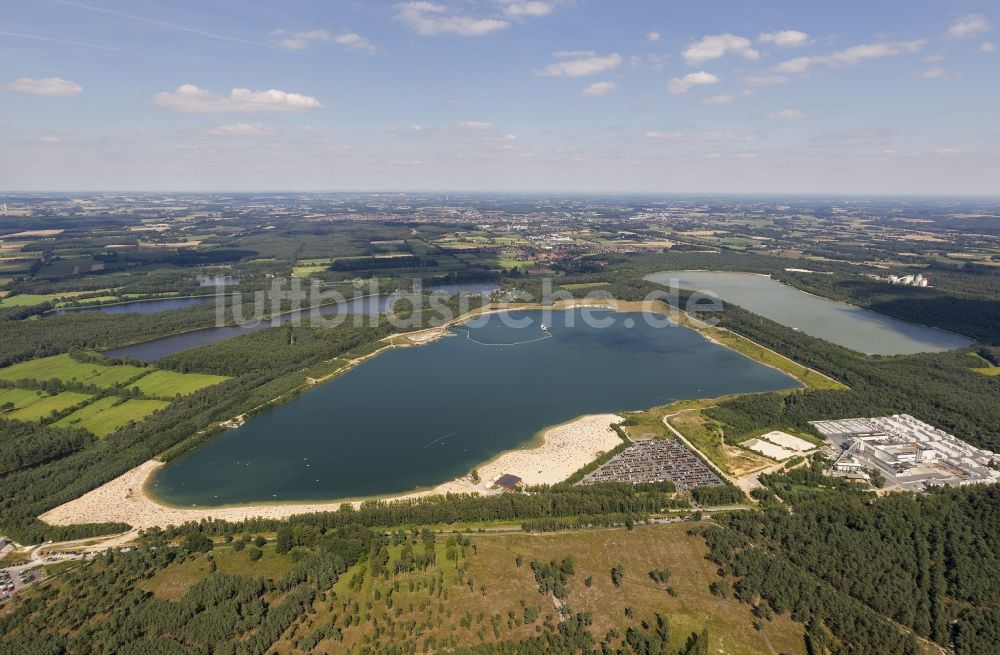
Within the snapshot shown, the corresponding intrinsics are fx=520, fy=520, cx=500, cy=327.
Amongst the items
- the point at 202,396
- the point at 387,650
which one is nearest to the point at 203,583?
the point at 387,650

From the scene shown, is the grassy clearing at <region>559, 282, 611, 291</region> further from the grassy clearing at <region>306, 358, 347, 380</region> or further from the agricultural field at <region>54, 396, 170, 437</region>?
the agricultural field at <region>54, 396, 170, 437</region>

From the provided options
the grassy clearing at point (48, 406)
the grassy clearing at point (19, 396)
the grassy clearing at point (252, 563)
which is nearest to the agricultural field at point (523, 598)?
the grassy clearing at point (252, 563)

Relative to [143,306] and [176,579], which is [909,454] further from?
[143,306]

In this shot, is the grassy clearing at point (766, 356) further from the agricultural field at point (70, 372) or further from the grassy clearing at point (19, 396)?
the grassy clearing at point (19, 396)

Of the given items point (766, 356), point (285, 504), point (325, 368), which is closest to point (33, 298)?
point (325, 368)

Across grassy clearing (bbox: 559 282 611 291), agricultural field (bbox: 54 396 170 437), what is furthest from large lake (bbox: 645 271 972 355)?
agricultural field (bbox: 54 396 170 437)
